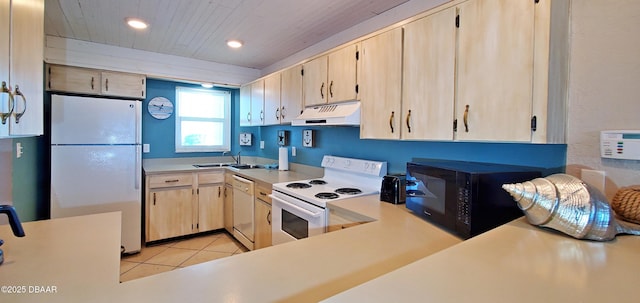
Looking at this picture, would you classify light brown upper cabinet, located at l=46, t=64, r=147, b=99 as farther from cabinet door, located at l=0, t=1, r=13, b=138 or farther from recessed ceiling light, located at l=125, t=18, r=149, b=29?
cabinet door, located at l=0, t=1, r=13, b=138

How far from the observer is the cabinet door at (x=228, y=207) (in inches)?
140

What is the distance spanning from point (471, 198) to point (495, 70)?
2.05 feet

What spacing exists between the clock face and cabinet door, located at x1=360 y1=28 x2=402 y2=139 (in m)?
2.93

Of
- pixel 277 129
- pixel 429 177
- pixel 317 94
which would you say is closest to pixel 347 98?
pixel 317 94

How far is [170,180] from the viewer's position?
3385mm

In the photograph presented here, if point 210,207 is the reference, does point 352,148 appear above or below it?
above

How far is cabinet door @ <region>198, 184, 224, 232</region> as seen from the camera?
11.8 feet

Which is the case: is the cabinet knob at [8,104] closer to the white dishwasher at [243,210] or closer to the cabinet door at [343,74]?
the cabinet door at [343,74]

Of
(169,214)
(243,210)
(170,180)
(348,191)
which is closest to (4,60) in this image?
(348,191)

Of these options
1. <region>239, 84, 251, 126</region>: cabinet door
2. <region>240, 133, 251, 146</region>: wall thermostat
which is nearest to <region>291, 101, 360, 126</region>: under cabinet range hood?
<region>239, 84, 251, 126</region>: cabinet door

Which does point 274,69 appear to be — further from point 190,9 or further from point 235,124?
point 190,9

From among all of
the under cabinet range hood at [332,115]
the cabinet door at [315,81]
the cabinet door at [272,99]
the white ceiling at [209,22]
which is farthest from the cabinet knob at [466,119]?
the cabinet door at [272,99]

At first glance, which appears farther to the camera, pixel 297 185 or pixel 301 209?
pixel 297 185

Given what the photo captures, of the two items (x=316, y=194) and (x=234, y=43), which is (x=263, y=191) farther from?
(x=234, y=43)
